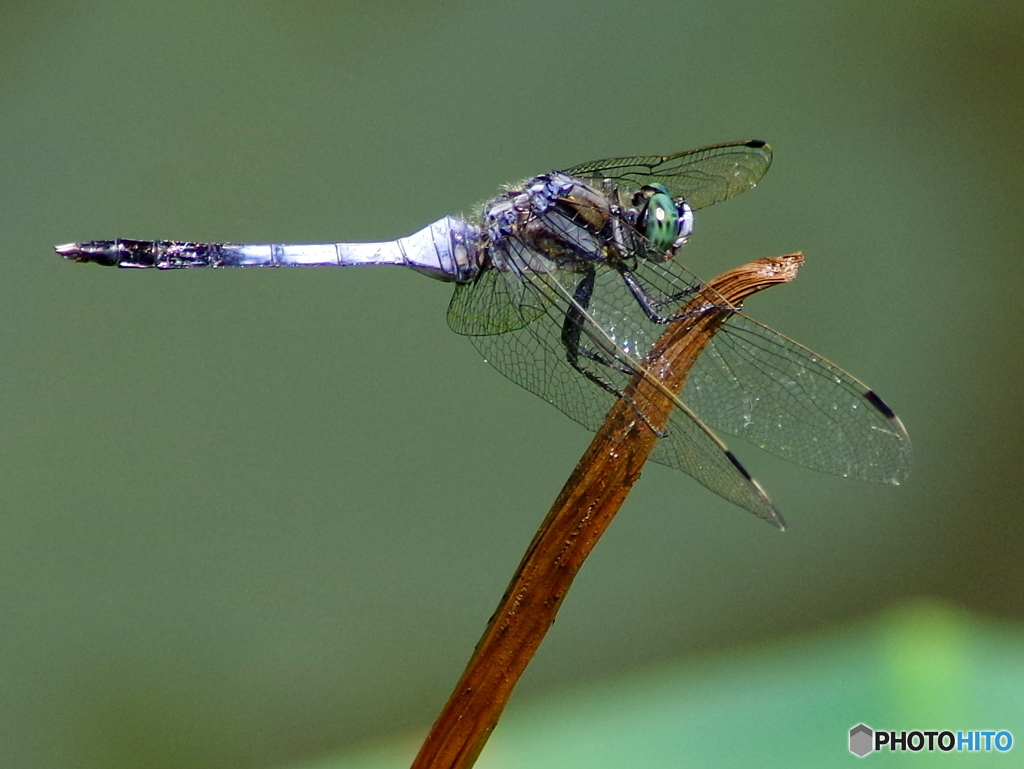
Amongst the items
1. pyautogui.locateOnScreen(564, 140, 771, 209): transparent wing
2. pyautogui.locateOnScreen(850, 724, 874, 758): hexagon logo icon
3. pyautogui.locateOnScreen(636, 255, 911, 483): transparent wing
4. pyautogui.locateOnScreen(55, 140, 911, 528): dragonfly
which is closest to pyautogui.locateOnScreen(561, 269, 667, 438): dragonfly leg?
pyautogui.locateOnScreen(55, 140, 911, 528): dragonfly

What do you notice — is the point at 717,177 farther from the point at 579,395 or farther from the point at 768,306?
the point at 579,395

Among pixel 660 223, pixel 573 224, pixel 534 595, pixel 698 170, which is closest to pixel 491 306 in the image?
pixel 573 224

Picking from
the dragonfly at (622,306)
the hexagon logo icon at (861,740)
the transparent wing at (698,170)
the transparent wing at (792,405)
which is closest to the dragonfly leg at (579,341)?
the dragonfly at (622,306)

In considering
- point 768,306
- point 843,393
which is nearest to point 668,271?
point 843,393

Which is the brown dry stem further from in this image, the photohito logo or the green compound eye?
the photohito logo

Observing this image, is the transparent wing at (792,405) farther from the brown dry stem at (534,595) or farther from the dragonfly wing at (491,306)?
the brown dry stem at (534,595)

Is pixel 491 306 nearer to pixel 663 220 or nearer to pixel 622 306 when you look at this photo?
pixel 622 306
